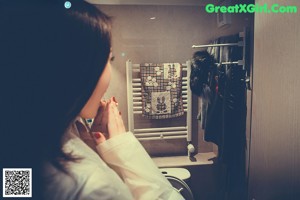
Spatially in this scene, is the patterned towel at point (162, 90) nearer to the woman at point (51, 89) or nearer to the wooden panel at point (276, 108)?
→ the wooden panel at point (276, 108)

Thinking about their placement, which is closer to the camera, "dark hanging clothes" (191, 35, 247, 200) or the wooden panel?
the wooden panel

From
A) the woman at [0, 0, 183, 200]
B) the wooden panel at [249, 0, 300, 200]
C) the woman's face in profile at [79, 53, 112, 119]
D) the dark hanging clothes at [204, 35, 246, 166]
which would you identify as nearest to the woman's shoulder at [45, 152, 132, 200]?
the woman at [0, 0, 183, 200]

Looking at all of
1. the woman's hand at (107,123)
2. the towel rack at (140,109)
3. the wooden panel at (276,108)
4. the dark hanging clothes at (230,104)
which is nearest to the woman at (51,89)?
the woman's hand at (107,123)

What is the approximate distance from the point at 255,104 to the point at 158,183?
1.12ft

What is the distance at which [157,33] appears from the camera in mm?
1414

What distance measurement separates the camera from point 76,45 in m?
0.34

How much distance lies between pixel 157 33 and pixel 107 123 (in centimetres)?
99

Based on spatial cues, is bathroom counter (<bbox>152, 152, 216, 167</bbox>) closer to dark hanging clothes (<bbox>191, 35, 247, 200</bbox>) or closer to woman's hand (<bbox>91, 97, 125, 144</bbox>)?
dark hanging clothes (<bbox>191, 35, 247, 200</bbox>)

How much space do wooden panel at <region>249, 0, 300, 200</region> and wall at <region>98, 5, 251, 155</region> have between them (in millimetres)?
808

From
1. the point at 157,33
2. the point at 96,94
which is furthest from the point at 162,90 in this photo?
the point at 96,94

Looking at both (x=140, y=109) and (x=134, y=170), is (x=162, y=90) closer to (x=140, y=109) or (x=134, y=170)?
(x=140, y=109)

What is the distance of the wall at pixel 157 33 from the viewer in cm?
138

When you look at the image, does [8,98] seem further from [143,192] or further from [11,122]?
[143,192]

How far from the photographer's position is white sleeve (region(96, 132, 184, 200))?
455 millimetres
